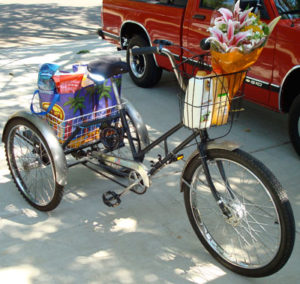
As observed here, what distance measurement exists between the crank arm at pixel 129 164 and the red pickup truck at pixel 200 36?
0.83 metres

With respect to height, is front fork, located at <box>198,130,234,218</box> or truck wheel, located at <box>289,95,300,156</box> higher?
front fork, located at <box>198,130,234,218</box>

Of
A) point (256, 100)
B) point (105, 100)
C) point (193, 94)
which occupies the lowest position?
point (256, 100)

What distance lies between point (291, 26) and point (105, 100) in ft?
6.79

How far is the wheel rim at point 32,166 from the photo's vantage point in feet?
11.9

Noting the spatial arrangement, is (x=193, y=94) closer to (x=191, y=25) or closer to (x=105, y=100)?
(x=105, y=100)

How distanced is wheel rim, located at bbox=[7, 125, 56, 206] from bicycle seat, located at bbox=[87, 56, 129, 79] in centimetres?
69

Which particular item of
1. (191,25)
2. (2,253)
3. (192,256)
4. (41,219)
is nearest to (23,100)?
(191,25)

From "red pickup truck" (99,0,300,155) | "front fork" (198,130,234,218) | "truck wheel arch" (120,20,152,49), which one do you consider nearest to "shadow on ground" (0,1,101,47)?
Answer: "truck wheel arch" (120,20,152,49)

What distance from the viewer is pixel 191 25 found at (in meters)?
5.49

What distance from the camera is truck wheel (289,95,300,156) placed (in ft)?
14.5

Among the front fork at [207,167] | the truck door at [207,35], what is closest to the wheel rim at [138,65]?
the truck door at [207,35]

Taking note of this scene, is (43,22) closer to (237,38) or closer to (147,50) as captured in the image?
(147,50)

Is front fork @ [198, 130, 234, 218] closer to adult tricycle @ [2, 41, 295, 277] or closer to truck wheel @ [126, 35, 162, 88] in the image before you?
adult tricycle @ [2, 41, 295, 277]

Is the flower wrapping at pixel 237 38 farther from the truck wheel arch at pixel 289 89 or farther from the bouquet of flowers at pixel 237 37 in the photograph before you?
the truck wheel arch at pixel 289 89
